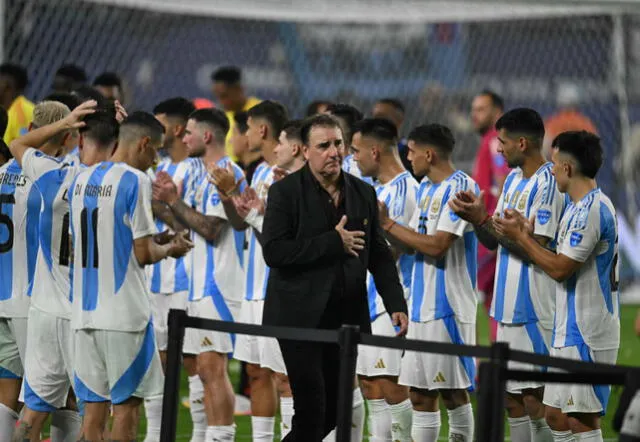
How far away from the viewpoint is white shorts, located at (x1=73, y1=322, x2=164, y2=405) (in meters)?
7.21

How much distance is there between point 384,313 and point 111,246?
2148 millimetres

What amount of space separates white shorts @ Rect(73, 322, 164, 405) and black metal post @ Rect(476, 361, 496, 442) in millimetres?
2281

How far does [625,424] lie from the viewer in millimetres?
5434

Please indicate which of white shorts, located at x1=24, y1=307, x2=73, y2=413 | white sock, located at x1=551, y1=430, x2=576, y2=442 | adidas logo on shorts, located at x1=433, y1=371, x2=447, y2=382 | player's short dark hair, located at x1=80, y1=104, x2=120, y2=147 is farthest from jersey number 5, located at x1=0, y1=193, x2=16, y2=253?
white sock, located at x1=551, y1=430, x2=576, y2=442

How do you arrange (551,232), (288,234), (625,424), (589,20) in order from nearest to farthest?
(625,424)
(288,234)
(551,232)
(589,20)

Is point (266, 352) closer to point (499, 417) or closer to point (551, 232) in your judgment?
point (551, 232)

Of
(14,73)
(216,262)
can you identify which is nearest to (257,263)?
(216,262)

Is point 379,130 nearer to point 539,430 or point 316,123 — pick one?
point 316,123

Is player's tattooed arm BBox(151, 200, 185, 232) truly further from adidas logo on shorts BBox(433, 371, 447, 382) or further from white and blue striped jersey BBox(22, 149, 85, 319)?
adidas logo on shorts BBox(433, 371, 447, 382)

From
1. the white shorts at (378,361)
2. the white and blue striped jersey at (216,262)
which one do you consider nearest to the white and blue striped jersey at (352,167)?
the white and blue striped jersey at (216,262)

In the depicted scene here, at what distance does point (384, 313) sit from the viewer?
868 centimetres

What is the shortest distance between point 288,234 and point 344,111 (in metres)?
2.83

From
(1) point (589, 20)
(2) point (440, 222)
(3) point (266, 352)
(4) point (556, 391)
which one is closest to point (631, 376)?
(4) point (556, 391)

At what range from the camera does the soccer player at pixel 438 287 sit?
8.09m
